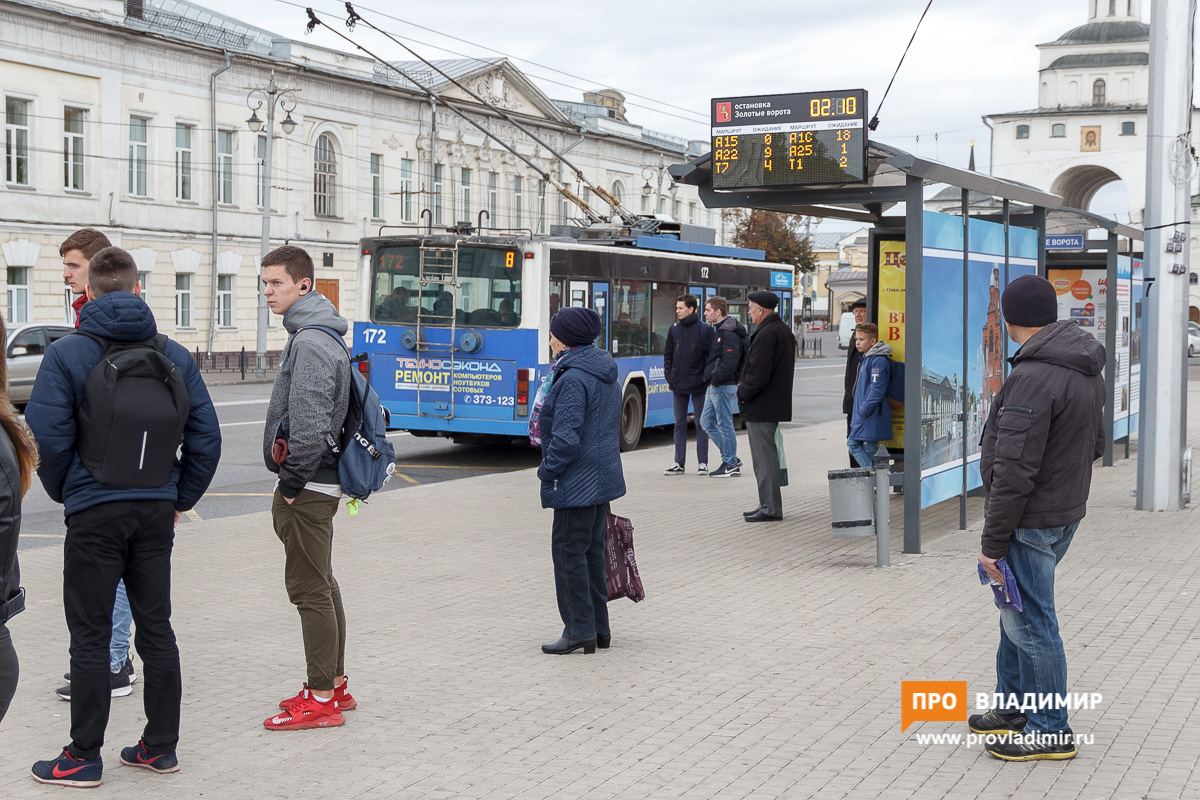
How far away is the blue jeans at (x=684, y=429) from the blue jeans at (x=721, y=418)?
13 cm

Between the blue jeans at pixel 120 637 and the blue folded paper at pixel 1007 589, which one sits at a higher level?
the blue folded paper at pixel 1007 589

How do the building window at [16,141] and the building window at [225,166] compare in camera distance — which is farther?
the building window at [225,166]

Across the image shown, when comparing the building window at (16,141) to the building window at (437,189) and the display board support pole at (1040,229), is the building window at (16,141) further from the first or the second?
the display board support pole at (1040,229)

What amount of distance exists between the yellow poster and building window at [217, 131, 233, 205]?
34.1 m

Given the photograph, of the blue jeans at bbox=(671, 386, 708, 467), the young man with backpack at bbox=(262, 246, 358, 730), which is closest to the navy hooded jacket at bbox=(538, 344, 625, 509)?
the young man with backpack at bbox=(262, 246, 358, 730)

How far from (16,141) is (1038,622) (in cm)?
3598

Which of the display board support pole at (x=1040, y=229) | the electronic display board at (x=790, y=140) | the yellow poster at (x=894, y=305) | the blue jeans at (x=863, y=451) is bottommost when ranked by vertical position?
the blue jeans at (x=863, y=451)

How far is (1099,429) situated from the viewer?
→ 16.8 ft

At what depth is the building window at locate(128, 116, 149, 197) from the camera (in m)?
39.1

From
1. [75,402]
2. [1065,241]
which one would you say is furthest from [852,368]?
[75,402]

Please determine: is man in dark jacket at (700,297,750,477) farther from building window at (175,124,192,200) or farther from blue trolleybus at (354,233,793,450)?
building window at (175,124,192,200)

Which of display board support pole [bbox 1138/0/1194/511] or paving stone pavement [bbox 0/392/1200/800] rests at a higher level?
display board support pole [bbox 1138/0/1194/511]

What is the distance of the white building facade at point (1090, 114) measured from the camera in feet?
286

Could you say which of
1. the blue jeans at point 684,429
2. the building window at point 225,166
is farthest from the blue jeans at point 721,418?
the building window at point 225,166
